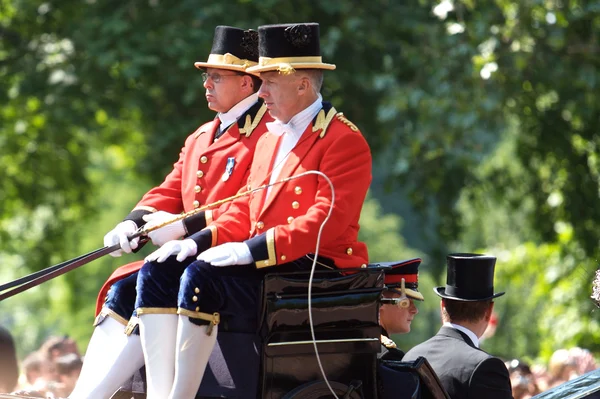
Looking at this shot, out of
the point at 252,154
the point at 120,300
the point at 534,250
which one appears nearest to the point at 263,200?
the point at 252,154

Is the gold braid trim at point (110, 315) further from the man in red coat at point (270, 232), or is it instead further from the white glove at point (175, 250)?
the white glove at point (175, 250)

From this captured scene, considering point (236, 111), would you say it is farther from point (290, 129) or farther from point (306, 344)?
point (306, 344)

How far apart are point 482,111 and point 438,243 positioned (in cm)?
234

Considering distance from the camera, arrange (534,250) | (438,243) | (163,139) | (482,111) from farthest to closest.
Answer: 1. (534,250)
2. (438,243)
3. (163,139)
4. (482,111)

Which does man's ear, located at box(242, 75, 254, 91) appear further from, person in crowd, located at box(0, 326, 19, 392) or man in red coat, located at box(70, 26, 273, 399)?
person in crowd, located at box(0, 326, 19, 392)

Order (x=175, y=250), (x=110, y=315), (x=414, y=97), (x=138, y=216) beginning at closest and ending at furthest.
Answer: (x=175, y=250)
(x=110, y=315)
(x=138, y=216)
(x=414, y=97)

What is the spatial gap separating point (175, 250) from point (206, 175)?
64cm

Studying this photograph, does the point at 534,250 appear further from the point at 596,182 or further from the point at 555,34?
the point at 555,34

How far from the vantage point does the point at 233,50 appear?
5441 millimetres

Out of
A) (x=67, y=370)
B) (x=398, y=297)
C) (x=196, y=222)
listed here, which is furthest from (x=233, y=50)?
(x=67, y=370)

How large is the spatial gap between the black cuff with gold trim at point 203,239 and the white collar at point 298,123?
0.49 m

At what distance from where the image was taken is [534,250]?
1442cm

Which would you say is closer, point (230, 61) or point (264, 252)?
point (264, 252)

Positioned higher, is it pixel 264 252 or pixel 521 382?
pixel 264 252
